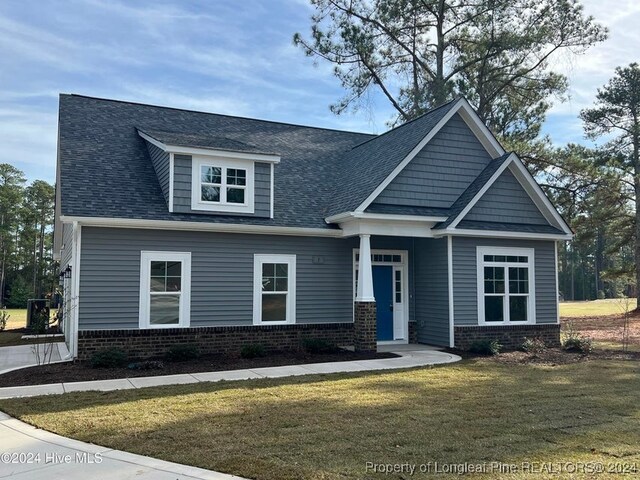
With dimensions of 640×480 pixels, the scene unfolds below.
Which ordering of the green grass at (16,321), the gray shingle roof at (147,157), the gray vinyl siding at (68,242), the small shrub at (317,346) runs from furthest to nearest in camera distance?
1. the green grass at (16,321)
2. the gray vinyl siding at (68,242)
3. the small shrub at (317,346)
4. the gray shingle roof at (147,157)

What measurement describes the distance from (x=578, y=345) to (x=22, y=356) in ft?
45.4

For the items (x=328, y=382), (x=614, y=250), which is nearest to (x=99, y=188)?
(x=328, y=382)

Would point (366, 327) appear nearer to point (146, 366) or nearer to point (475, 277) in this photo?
point (475, 277)

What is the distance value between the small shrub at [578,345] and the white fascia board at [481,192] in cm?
437

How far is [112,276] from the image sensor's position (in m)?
11.9

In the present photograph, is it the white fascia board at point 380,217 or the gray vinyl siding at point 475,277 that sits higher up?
the white fascia board at point 380,217

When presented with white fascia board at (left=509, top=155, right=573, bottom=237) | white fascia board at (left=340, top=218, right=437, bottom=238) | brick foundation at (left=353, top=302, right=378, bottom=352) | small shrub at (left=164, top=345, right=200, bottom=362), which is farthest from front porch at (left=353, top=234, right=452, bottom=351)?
small shrub at (left=164, top=345, right=200, bottom=362)

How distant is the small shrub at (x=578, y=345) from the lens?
13.7 m

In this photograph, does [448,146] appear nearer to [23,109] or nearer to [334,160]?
[334,160]

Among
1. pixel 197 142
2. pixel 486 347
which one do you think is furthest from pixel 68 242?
pixel 486 347

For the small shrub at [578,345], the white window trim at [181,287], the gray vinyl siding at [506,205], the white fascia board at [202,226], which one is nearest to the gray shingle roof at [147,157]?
the white fascia board at [202,226]

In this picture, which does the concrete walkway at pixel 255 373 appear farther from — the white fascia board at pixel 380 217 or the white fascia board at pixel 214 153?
the white fascia board at pixel 214 153

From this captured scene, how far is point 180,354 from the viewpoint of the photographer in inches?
465

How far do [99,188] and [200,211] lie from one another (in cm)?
240
